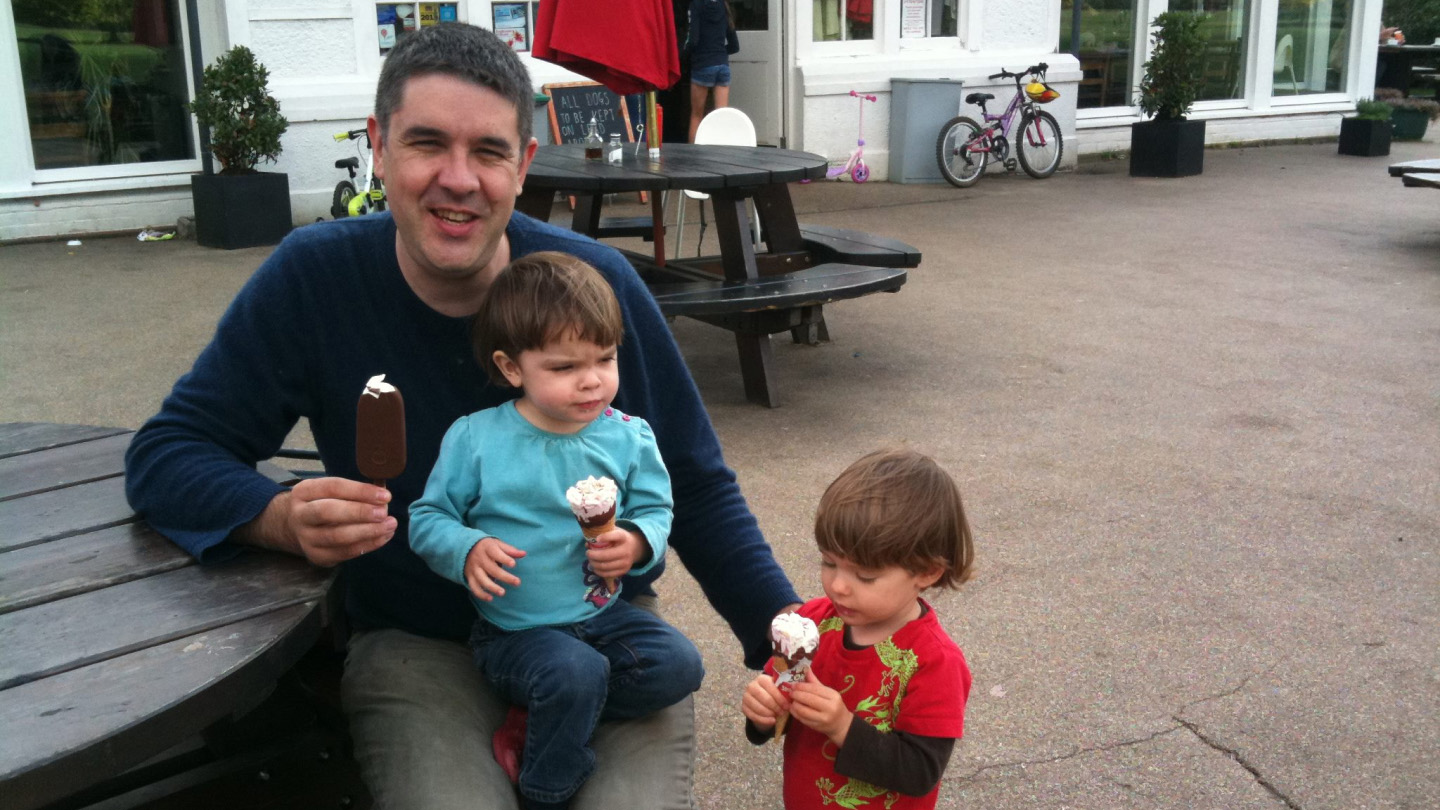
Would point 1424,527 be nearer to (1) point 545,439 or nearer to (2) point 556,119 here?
(1) point 545,439

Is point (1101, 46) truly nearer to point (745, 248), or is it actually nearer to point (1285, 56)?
point (1285, 56)

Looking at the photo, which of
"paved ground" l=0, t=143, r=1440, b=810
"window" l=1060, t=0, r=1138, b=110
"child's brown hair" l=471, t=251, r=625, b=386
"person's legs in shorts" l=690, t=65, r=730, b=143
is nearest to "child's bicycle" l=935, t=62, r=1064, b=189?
"window" l=1060, t=0, r=1138, b=110

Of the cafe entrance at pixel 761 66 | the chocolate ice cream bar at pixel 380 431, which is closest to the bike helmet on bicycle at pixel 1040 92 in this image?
the cafe entrance at pixel 761 66

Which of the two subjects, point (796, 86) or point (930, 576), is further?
point (796, 86)

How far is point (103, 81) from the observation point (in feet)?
32.5

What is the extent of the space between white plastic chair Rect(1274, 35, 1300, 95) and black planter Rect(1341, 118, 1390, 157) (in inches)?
60.9

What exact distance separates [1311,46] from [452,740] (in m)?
17.2

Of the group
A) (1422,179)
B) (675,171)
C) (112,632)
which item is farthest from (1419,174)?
(112,632)

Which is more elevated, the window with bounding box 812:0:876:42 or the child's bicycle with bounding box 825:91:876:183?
the window with bounding box 812:0:876:42

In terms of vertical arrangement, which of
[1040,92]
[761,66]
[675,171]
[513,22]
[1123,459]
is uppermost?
[513,22]

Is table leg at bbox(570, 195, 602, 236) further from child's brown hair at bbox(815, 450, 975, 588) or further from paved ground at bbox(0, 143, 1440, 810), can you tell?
child's brown hair at bbox(815, 450, 975, 588)

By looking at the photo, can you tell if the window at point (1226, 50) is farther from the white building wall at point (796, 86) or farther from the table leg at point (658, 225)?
the table leg at point (658, 225)

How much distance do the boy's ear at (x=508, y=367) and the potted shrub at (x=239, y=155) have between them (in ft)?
25.3

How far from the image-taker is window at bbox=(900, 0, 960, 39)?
1270 cm
